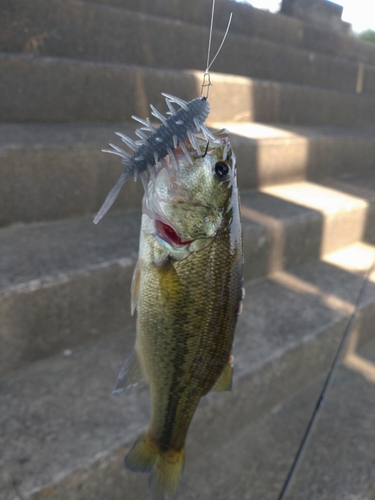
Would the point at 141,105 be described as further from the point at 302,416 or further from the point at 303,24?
the point at 303,24

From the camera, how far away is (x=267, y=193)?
2838 millimetres

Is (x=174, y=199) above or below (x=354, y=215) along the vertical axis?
above

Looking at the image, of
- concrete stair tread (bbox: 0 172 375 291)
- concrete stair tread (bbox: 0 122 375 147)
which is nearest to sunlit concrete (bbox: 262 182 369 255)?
concrete stair tread (bbox: 0 172 375 291)

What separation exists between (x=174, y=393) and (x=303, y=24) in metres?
4.37

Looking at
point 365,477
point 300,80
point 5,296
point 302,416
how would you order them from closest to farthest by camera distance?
point 5,296
point 365,477
point 302,416
point 300,80

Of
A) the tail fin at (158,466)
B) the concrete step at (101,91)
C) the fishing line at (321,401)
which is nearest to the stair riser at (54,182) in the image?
the concrete step at (101,91)

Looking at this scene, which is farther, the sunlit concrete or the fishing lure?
the sunlit concrete

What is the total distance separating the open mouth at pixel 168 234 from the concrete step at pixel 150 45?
183 cm

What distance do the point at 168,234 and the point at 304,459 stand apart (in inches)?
53.0

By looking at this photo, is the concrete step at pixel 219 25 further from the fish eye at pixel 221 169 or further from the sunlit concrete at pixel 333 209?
the fish eye at pixel 221 169

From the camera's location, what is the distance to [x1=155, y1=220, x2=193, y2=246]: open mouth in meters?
0.89

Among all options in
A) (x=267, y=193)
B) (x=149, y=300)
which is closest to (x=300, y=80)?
(x=267, y=193)

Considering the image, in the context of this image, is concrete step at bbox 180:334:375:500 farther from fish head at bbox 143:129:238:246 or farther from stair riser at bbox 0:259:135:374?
fish head at bbox 143:129:238:246

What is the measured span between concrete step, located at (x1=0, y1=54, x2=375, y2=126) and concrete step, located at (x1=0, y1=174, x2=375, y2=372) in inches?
24.7
